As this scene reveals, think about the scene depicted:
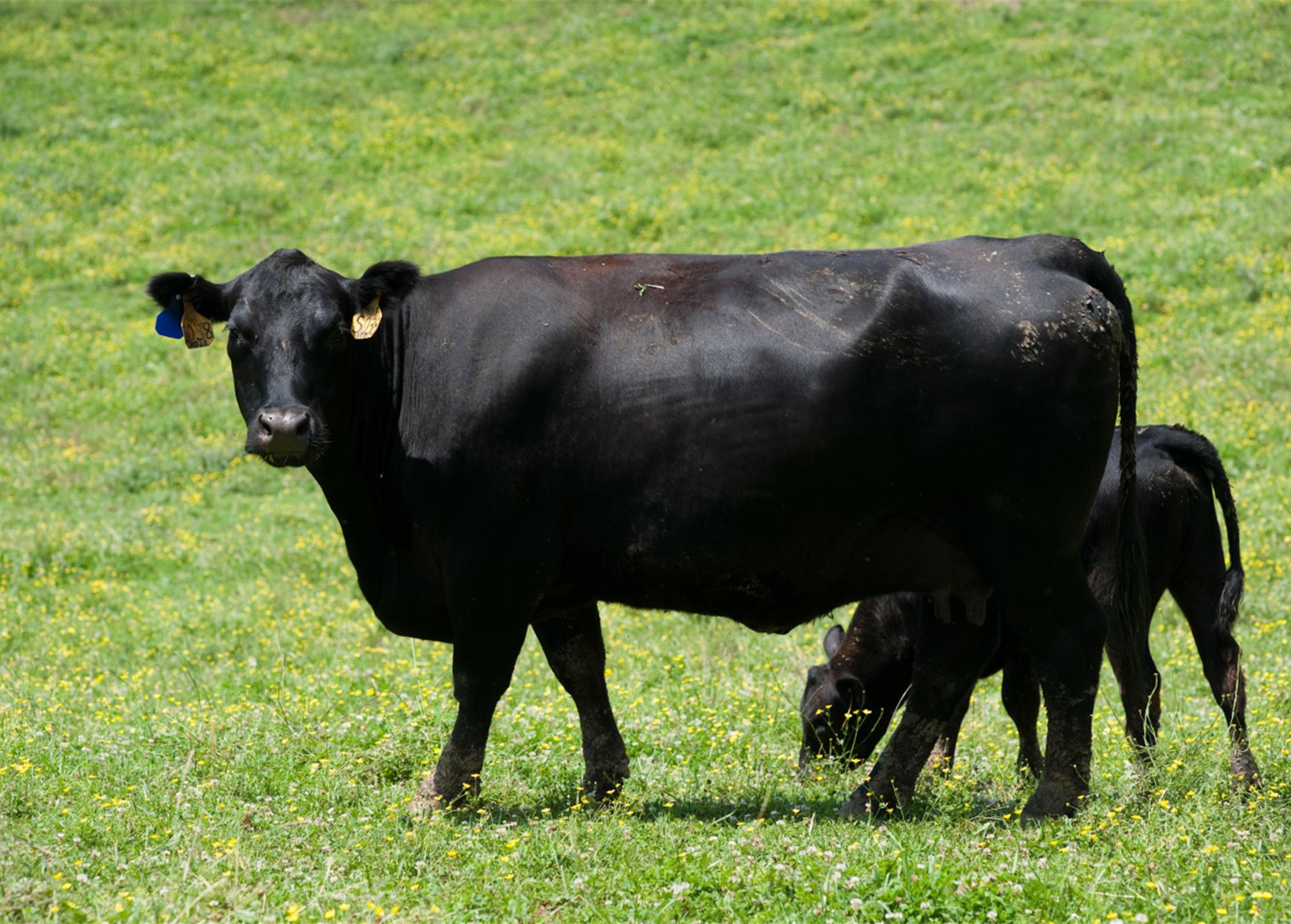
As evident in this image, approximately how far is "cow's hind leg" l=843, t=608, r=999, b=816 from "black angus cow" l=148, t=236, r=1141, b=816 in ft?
0.68

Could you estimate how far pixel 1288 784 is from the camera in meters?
7.26

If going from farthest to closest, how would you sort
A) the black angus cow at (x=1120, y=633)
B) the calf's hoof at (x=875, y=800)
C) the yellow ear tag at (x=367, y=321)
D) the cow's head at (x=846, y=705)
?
1. the cow's head at (x=846, y=705)
2. the black angus cow at (x=1120, y=633)
3. the calf's hoof at (x=875, y=800)
4. the yellow ear tag at (x=367, y=321)

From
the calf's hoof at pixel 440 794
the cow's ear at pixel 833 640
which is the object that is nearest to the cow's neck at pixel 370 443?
the calf's hoof at pixel 440 794

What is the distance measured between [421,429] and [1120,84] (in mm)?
24622

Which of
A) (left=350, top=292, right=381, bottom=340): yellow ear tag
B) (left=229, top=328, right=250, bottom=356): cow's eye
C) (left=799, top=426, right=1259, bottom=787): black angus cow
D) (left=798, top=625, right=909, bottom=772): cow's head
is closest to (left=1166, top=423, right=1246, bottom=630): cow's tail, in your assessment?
(left=799, top=426, right=1259, bottom=787): black angus cow

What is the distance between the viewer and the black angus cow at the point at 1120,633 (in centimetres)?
855

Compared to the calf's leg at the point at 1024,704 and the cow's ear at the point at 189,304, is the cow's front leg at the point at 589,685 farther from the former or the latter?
the calf's leg at the point at 1024,704

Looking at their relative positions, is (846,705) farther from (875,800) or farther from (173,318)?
(173,318)

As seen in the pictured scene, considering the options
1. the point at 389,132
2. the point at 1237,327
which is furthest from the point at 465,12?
the point at 1237,327

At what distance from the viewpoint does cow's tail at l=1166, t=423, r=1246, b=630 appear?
29.0 ft

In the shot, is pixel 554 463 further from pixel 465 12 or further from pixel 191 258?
pixel 465 12

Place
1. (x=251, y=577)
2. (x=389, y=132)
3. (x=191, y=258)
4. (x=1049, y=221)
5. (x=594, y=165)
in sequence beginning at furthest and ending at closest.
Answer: (x=389, y=132) < (x=594, y=165) < (x=191, y=258) < (x=1049, y=221) < (x=251, y=577)

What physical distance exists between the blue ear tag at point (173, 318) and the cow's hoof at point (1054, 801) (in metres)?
→ 5.07

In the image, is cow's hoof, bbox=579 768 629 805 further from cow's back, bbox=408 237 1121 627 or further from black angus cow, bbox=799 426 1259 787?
black angus cow, bbox=799 426 1259 787
